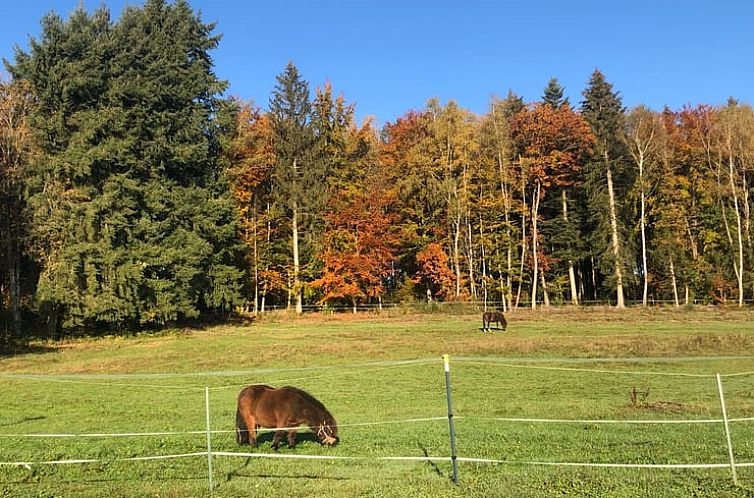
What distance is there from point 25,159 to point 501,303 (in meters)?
36.6

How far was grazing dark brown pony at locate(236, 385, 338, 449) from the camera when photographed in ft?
25.2

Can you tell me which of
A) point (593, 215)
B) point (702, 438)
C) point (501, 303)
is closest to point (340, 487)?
point (702, 438)

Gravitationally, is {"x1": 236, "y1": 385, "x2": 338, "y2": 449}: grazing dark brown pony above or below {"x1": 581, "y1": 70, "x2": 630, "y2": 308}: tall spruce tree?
below

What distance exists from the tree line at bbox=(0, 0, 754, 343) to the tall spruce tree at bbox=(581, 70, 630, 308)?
185 mm

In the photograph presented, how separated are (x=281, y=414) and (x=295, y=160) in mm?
42480

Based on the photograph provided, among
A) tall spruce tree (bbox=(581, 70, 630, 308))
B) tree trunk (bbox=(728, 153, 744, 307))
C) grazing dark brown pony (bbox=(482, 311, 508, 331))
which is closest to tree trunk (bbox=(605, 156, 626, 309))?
tall spruce tree (bbox=(581, 70, 630, 308))

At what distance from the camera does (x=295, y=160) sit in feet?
159

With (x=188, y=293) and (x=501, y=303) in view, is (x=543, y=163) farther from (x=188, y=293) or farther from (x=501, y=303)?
(x=188, y=293)

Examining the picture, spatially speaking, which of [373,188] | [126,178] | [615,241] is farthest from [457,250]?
[126,178]

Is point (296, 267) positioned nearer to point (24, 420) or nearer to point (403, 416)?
point (24, 420)

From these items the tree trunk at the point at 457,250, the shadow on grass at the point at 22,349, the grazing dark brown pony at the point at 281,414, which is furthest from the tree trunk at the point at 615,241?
the grazing dark brown pony at the point at 281,414

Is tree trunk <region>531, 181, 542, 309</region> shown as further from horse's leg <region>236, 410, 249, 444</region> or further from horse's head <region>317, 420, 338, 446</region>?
horse's leg <region>236, 410, 249, 444</region>

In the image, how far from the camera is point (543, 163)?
155ft

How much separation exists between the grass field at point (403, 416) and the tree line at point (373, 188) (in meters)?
12.0
